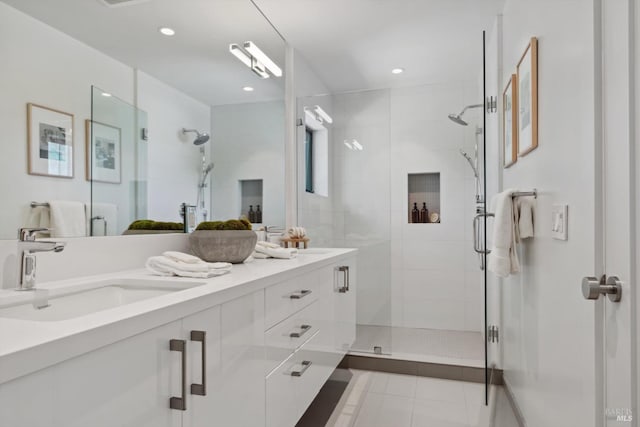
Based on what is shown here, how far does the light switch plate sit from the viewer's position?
4.32 feet

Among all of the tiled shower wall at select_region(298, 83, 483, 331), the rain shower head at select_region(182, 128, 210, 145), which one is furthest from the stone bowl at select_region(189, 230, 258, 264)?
the tiled shower wall at select_region(298, 83, 483, 331)

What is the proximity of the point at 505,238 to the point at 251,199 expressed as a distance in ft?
4.72

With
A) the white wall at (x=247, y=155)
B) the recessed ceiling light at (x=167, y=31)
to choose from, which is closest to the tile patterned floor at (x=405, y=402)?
the white wall at (x=247, y=155)

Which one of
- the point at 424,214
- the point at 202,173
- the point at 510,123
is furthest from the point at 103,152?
the point at 424,214

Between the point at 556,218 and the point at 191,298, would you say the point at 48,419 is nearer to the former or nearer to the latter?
the point at 191,298

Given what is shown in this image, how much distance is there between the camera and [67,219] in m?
1.23

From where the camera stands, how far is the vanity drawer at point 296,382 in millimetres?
1389

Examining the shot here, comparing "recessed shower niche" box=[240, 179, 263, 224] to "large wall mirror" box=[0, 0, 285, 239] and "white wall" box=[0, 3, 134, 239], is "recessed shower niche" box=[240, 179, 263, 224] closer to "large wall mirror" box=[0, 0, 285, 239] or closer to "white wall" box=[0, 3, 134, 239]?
"large wall mirror" box=[0, 0, 285, 239]

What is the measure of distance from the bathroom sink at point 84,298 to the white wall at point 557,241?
118cm

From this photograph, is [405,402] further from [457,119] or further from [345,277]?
[457,119]

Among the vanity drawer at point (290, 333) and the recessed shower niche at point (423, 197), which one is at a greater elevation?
the recessed shower niche at point (423, 197)

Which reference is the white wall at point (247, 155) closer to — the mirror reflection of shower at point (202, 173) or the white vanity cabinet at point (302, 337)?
the mirror reflection of shower at point (202, 173)

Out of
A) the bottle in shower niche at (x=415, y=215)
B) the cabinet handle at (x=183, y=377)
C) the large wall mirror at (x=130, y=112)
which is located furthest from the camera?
the bottle in shower niche at (x=415, y=215)

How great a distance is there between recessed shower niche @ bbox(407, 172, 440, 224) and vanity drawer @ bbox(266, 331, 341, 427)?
186 centimetres
